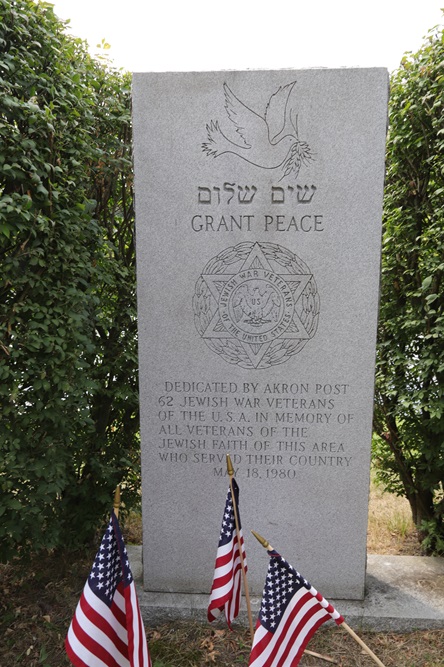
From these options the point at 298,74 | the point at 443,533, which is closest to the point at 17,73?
the point at 298,74

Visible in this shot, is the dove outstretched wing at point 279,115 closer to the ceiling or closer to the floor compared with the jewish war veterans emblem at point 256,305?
closer to the ceiling

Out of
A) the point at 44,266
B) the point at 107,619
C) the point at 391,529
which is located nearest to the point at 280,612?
the point at 107,619

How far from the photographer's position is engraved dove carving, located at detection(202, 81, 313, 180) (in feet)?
10.2

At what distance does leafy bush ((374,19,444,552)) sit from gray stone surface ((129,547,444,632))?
0.50 meters

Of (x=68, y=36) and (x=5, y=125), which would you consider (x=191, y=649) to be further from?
(x=68, y=36)

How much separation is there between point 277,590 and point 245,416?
4.45 feet

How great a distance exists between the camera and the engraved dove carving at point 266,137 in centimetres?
310

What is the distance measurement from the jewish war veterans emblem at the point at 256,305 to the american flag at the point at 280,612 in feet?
4.66

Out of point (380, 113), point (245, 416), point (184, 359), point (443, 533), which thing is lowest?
point (443, 533)

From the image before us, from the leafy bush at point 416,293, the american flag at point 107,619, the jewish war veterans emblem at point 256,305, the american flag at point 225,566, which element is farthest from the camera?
the leafy bush at point 416,293

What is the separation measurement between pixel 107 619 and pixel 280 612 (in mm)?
689

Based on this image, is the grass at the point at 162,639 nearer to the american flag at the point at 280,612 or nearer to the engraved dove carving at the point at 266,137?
the american flag at the point at 280,612

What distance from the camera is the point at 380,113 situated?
3059 millimetres

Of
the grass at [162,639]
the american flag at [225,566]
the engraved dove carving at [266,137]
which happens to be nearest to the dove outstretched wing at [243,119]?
the engraved dove carving at [266,137]
